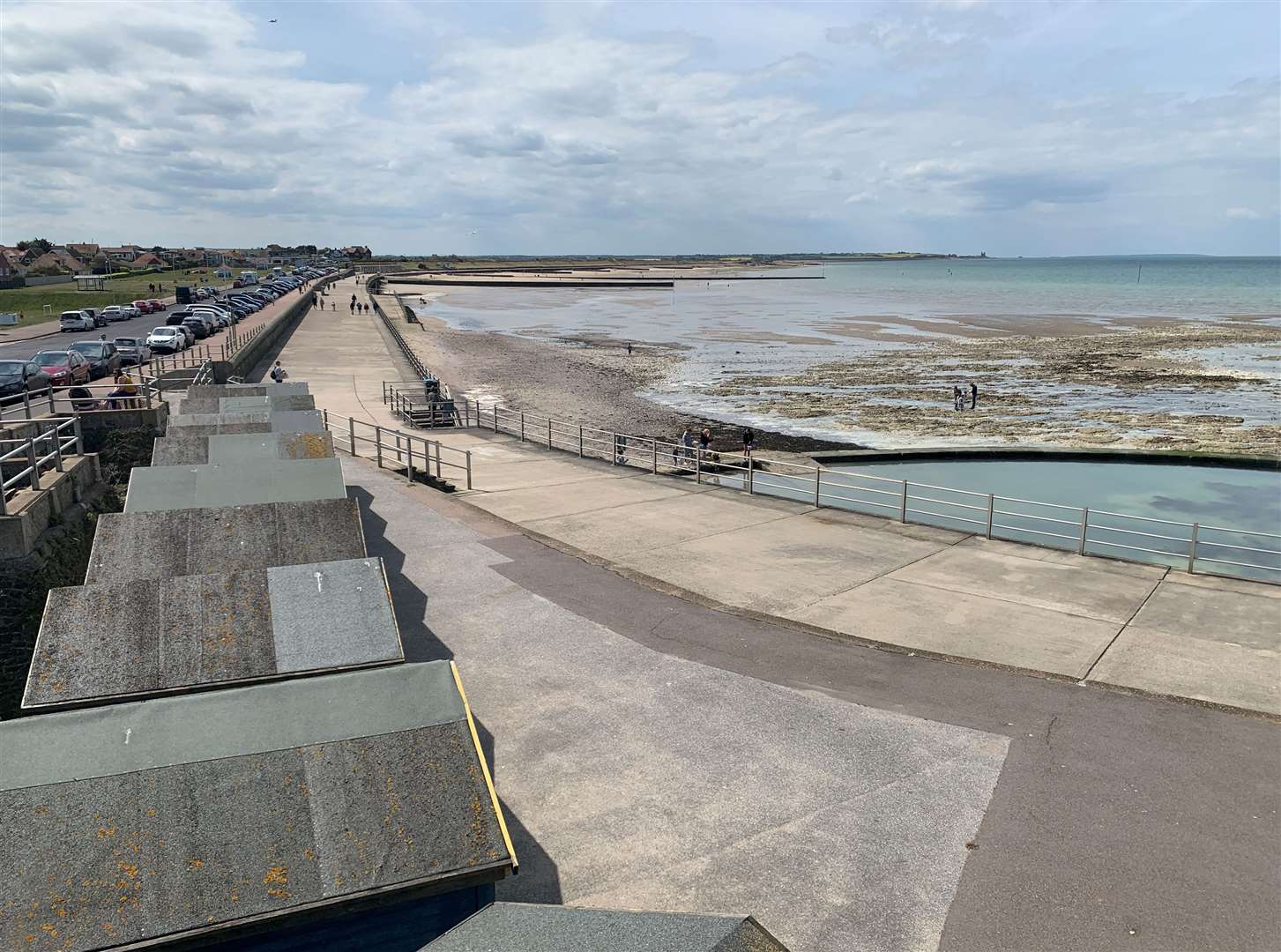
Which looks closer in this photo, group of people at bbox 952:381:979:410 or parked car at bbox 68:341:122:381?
parked car at bbox 68:341:122:381

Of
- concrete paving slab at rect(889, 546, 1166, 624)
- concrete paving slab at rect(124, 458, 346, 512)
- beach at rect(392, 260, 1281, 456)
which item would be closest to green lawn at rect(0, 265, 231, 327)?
beach at rect(392, 260, 1281, 456)

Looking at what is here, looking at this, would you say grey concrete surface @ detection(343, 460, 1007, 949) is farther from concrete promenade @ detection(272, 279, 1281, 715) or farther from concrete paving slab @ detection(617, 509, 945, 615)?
concrete paving slab @ detection(617, 509, 945, 615)

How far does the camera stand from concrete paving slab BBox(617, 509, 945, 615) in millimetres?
13266

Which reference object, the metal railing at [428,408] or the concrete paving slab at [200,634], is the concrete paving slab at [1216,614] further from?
the metal railing at [428,408]

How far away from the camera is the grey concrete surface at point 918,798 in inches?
252

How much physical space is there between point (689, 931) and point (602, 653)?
7383mm

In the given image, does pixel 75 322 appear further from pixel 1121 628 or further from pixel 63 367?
pixel 1121 628

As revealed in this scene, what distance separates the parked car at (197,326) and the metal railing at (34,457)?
33.1m

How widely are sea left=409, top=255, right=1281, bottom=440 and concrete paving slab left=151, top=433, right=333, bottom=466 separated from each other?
2310 centimetres

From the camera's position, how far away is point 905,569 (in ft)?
47.3

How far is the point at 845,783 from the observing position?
8.05 meters

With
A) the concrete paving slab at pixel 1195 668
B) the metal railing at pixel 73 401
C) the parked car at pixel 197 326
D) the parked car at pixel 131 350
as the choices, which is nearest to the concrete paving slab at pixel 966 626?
the concrete paving slab at pixel 1195 668

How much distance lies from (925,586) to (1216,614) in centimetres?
381

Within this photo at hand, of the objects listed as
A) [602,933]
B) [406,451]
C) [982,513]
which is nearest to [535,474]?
[406,451]
